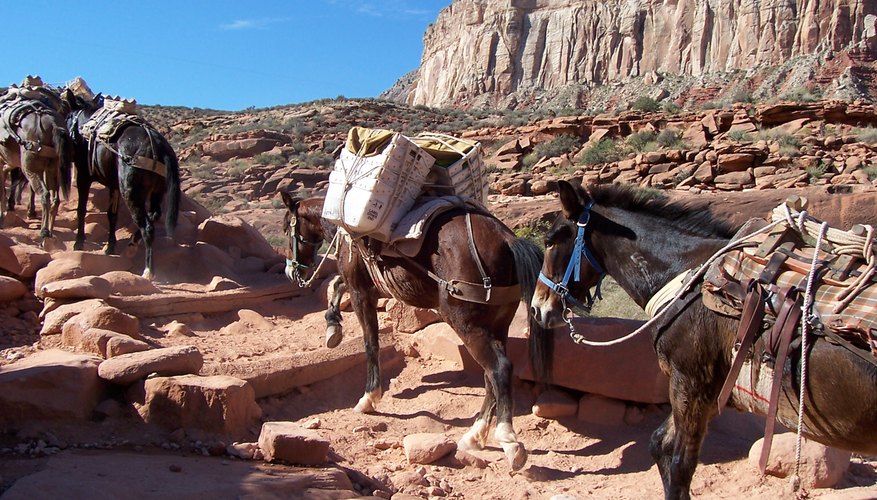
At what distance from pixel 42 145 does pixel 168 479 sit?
830 centimetres

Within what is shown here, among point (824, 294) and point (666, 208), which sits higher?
point (666, 208)

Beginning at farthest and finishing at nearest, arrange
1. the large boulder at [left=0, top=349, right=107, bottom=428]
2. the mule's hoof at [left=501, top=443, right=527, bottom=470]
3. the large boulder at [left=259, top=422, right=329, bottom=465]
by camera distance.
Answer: the mule's hoof at [left=501, top=443, right=527, bottom=470] < the large boulder at [left=0, top=349, right=107, bottom=428] < the large boulder at [left=259, top=422, right=329, bottom=465]

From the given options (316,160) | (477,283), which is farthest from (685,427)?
(316,160)

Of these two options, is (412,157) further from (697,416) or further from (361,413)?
(697,416)

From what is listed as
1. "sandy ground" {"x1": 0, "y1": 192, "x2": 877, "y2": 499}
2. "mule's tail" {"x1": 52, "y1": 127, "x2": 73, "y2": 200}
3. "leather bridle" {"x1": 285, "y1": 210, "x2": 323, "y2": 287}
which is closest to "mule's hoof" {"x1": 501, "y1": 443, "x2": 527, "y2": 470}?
"sandy ground" {"x1": 0, "y1": 192, "x2": 877, "y2": 499}

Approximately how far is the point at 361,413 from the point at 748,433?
3447 mm

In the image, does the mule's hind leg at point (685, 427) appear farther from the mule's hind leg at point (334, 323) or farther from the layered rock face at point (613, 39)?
the layered rock face at point (613, 39)

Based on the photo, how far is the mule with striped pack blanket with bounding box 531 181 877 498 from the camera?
295 cm

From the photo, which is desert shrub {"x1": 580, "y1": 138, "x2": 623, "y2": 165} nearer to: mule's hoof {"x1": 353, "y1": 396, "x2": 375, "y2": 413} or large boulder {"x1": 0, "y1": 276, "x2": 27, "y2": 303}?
mule's hoof {"x1": 353, "y1": 396, "x2": 375, "y2": 413}

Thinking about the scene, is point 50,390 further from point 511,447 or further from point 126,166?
point 126,166

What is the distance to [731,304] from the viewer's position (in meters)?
3.28

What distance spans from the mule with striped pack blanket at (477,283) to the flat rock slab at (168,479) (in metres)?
1.54

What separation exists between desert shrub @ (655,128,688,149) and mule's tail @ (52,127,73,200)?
20.2 metres

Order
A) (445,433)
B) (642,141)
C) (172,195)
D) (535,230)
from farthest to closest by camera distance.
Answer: (642,141) → (535,230) → (172,195) → (445,433)
